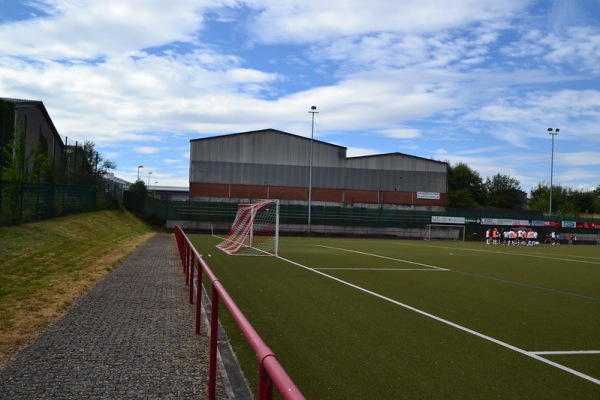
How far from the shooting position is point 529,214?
60.4 m

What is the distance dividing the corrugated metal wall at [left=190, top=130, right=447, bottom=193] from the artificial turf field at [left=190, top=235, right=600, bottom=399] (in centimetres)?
4771

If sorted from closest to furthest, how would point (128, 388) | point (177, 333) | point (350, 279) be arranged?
point (128, 388), point (177, 333), point (350, 279)

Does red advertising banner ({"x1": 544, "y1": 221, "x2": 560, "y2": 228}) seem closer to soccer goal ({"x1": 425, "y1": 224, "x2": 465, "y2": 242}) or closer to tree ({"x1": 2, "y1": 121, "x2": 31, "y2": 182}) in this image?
soccer goal ({"x1": 425, "y1": 224, "x2": 465, "y2": 242})

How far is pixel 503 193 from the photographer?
102625mm

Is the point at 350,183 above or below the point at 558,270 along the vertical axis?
above

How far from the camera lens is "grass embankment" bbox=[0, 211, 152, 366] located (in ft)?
24.4

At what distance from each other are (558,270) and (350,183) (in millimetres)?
46441

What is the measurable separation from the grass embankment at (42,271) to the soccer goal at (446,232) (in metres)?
35.7

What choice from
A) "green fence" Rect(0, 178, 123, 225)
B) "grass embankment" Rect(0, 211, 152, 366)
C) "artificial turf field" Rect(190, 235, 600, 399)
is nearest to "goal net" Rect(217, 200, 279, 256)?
"grass embankment" Rect(0, 211, 152, 366)

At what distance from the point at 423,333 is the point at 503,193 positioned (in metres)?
102

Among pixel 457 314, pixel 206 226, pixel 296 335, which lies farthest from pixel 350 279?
pixel 206 226

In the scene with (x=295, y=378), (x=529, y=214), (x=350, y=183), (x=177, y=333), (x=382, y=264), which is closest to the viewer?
(x=295, y=378)

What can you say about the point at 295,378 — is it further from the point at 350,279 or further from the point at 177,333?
the point at 350,279

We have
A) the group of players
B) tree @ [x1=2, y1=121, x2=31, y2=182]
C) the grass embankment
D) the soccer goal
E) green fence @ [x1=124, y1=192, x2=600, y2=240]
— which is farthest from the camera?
the soccer goal
